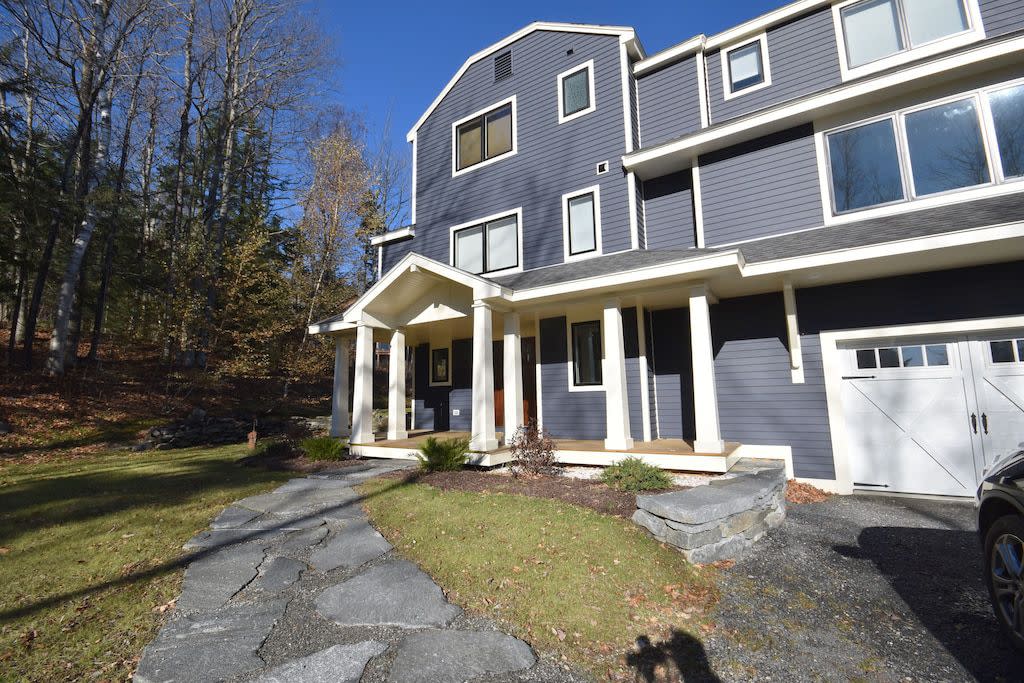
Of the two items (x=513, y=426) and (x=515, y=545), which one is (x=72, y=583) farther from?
(x=513, y=426)

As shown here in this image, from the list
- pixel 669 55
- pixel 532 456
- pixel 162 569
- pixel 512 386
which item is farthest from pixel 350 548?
pixel 669 55

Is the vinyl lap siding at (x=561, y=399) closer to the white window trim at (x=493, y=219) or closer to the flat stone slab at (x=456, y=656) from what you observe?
the white window trim at (x=493, y=219)

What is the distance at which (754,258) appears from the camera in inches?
265

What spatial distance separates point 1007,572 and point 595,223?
7.82 meters

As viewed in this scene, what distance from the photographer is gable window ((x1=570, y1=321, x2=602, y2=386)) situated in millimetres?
8875

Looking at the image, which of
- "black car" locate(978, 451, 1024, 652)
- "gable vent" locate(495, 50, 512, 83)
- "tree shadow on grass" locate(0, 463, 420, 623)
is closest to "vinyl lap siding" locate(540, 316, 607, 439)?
"tree shadow on grass" locate(0, 463, 420, 623)

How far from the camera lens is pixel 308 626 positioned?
2.94m

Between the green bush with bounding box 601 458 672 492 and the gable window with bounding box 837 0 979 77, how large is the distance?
26.5ft

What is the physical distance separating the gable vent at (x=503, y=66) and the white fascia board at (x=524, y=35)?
24cm

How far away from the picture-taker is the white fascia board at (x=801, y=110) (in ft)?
21.1

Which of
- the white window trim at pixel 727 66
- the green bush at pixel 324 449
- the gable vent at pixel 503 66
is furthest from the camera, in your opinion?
the gable vent at pixel 503 66

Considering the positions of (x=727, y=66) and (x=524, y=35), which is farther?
(x=524, y=35)

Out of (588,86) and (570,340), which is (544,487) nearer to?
(570,340)

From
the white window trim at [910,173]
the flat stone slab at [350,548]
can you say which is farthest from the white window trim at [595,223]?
the flat stone slab at [350,548]
